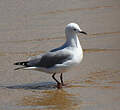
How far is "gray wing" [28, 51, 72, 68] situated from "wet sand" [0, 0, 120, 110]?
28cm

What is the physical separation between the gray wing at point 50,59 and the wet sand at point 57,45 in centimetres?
28

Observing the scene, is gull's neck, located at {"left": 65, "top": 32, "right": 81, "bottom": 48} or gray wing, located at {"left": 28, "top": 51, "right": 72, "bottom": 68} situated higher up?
gull's neck, located at {"left": 65, "top": 32, "right": 81, "bottom": 48}

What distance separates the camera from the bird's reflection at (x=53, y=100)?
215 inches

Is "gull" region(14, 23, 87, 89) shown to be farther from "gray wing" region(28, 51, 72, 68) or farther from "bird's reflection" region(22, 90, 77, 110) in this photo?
"bird's reflection" region(22, 90, 77, 110)

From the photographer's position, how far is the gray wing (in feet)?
20.7

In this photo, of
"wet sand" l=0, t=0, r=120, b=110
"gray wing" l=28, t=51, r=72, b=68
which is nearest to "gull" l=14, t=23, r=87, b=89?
"gray wing" l=28, t=51, r=72, b=68

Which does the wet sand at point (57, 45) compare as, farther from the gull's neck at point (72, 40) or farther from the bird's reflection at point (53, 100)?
the gull's neck at point (72, 40)

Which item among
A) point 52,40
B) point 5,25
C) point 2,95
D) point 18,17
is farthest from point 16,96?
point 18,17

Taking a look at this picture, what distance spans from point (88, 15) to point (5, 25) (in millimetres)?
1846

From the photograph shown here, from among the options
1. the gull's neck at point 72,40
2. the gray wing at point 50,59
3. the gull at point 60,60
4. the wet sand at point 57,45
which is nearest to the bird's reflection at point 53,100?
the wet sand at point 57,45

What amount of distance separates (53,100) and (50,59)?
2.82 ft

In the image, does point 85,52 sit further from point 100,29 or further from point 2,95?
point 2,95

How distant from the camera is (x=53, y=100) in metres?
5.71

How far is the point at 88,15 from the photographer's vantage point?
33.2ft
